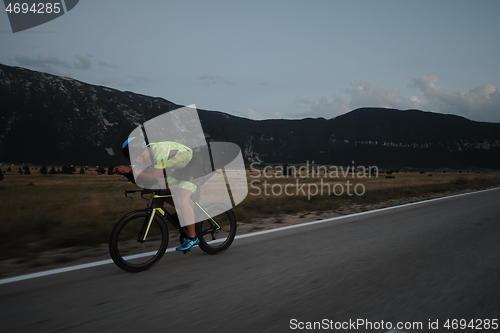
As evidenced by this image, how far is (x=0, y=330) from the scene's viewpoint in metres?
2.80

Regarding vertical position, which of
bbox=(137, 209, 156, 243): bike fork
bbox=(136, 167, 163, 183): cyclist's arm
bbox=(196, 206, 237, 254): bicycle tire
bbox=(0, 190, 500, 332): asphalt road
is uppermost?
bbox=(136, 167, 163, 183): cyclist's arm

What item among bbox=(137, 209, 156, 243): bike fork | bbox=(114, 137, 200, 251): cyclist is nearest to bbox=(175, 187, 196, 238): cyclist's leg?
bbox=(114, 137, 200, 251): cyclist

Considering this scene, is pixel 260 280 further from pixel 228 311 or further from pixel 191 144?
pixel 191 144

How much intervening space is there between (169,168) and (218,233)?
1.40 meters

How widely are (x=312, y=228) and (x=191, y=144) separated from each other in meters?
3.88

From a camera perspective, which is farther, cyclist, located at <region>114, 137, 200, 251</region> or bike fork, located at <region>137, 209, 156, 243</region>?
bike fork, located at <region>137, 209, 156, 243</region>

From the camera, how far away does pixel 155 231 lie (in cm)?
457

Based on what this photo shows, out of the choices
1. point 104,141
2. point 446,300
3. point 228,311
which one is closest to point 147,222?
point 228,311

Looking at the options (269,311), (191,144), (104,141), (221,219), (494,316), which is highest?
(104,141)

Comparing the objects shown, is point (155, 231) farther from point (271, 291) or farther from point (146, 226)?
point (271, 291)

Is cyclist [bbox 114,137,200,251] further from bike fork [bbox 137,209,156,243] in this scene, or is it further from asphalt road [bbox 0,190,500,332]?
asphalt road [bbox 0,190,500,332]

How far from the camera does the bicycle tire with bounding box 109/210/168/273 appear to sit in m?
4.17

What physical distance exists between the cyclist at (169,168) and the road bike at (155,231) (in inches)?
4.8

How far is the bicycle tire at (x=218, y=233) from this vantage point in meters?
5.13
